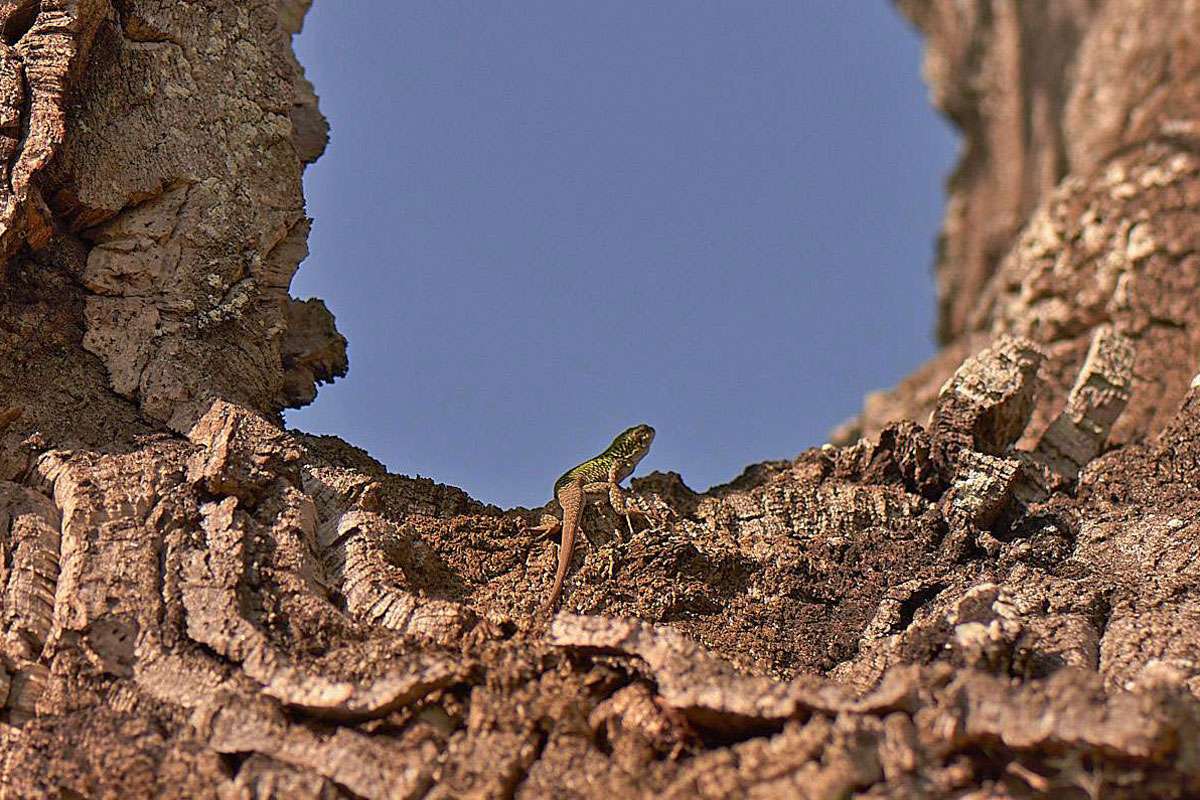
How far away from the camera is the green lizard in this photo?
5961mm

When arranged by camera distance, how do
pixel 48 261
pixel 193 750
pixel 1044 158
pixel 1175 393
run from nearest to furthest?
1. pixel 193 750
2. pixel 48 261
3. pixel 1175 393
4. pixel 1044 158

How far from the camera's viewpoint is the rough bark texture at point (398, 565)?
3.94 meters

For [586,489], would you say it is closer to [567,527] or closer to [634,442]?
[567,527]

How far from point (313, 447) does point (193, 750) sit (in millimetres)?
2402

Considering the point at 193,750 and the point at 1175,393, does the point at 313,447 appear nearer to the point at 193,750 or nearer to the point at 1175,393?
the point at 193,750

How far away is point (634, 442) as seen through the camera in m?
9.07

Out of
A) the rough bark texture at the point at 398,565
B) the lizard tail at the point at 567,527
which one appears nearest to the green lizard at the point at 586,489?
the lizard tail at the point at 567,527

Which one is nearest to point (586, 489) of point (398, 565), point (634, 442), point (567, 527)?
point (567, 527)

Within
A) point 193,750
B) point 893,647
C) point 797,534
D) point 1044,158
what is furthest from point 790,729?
point 1044,158

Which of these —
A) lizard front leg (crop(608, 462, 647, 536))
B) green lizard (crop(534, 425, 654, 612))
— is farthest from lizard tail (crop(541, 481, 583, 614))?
lizard front leg (crop(608, 462, 647, 536))

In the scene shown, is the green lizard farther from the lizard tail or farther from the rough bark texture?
the rough bark texture

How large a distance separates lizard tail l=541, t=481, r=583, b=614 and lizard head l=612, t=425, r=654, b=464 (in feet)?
6.77

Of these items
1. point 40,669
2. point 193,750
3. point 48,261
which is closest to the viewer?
point 193,750

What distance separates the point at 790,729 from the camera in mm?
3867
